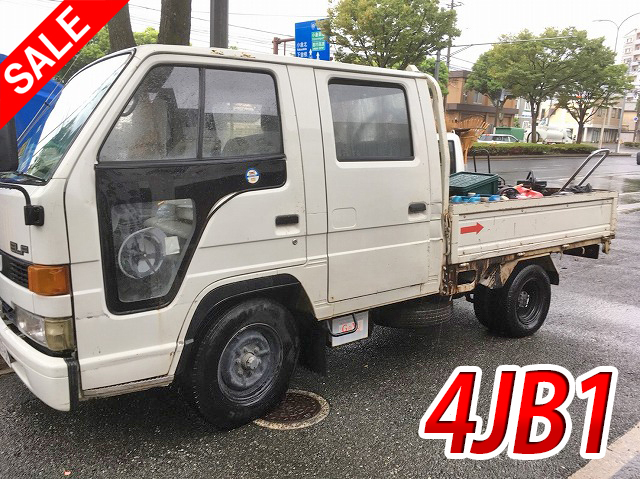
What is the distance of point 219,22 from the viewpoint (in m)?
6.17

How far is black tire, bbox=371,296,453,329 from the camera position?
13.1 ft

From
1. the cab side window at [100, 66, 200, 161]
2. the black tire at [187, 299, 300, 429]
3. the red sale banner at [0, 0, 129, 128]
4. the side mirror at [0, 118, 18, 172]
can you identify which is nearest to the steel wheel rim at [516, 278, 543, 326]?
the black tire at [187, 299, 300, 429]

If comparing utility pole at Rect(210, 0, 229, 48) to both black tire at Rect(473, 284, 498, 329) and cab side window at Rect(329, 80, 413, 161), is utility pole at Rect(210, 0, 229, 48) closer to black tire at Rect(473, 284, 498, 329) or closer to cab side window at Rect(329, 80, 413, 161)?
cab side window at Rect(329, 80, 413, 161)

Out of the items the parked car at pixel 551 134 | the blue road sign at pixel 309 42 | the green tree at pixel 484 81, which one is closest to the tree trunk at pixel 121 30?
the blue road sign at pixel 309 42

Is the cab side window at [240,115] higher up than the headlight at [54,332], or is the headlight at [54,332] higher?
the cab side window at [240,115]

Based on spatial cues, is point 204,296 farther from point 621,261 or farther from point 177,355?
point 621,261

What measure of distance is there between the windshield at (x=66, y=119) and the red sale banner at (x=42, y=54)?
1.20 meters

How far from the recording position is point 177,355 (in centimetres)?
288

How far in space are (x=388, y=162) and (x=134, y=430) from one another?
2.32 meters

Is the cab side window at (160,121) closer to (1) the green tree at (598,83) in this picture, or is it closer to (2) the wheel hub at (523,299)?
A: (2) the wheel hub at (523,299)

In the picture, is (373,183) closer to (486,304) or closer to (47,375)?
(486,304)

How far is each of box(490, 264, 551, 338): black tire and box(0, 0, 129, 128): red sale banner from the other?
14.1 ft

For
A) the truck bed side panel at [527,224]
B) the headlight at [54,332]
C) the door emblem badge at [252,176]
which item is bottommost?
the headlight at [54,332]

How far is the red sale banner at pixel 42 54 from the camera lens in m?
4.40
